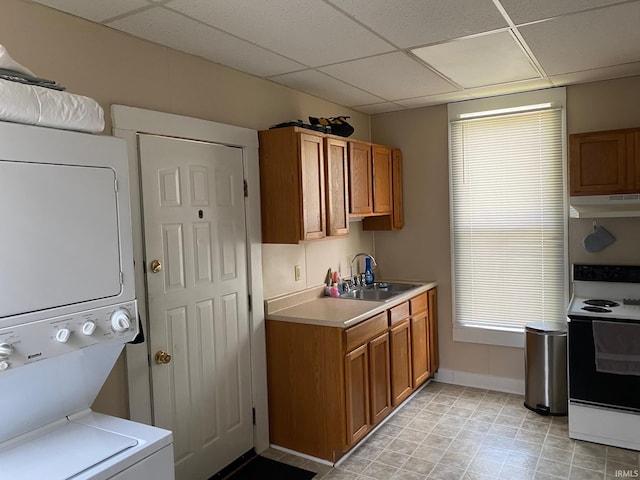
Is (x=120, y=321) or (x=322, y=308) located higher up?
(x=120, y=321)

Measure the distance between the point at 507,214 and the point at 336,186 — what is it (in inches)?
63.0

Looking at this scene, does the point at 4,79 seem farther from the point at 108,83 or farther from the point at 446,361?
the point at 446,361

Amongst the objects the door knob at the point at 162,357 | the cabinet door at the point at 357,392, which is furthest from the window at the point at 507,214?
the door knob at the point at 162,357

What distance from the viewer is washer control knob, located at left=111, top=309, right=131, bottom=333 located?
67.1 inches

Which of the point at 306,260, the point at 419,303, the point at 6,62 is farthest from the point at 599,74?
the point at 6,62

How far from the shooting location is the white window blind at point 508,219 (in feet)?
13.1

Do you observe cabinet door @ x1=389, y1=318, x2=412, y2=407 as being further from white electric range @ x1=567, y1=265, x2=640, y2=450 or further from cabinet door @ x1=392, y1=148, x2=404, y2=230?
white electric range @ x1=567, y1=265, x2=640, y2=450

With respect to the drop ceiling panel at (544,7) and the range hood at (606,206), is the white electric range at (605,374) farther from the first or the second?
the drop ceiling panel at (544,7)

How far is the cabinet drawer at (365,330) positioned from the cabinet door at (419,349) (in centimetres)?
59

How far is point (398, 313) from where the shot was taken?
3.75 meters

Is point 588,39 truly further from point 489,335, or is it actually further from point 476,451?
point 476,451

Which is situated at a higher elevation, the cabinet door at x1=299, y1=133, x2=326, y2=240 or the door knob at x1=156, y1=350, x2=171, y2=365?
the cabinet door at x1=299, y1=133, x2=326, y2=240

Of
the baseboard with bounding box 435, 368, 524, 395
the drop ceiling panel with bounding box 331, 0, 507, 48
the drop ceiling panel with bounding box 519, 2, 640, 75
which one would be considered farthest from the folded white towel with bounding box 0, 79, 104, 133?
the baseboard with bounding box 435, 368, 524, 395

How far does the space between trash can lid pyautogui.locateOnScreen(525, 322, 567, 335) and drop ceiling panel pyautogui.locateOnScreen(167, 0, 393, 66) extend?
2365 mm
